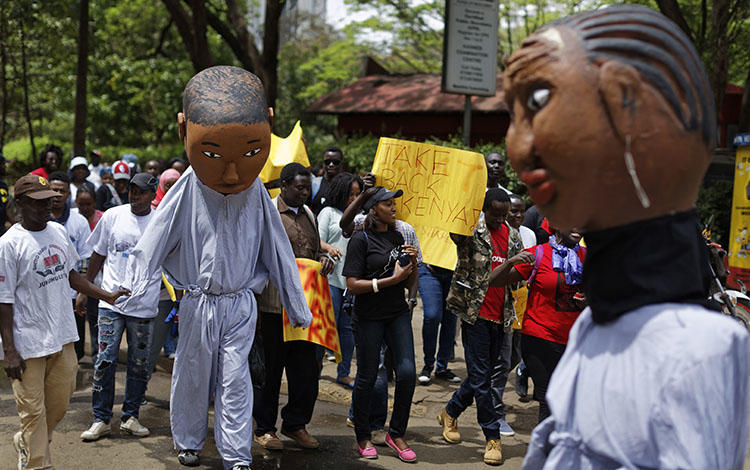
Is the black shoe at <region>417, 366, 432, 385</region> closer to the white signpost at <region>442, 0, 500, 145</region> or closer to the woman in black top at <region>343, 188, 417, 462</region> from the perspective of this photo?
the woman in black top at <region>343, 188, 417, 462</region>

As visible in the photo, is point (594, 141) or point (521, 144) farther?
point (521, 144)

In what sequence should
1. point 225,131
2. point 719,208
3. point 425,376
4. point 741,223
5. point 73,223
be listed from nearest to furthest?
point 225,131 < point 73,223 < point 425,376 < point 741,223 < point 719,208

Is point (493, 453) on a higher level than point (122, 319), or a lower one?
lower

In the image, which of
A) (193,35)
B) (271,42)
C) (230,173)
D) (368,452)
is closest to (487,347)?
(368,452)

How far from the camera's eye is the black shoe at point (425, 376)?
7473 millimetres

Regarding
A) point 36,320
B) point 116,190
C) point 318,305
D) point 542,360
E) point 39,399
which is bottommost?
point 39,399

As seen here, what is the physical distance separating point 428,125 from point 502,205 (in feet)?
51.3

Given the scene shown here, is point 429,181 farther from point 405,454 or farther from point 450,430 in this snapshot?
point 405,454

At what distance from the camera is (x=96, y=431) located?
5500mm

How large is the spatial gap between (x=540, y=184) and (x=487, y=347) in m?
3.57

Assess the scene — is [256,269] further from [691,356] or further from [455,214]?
A: [691,356]

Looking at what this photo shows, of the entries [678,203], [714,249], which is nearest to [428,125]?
[714,249]

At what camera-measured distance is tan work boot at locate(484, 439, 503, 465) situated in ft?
18.2

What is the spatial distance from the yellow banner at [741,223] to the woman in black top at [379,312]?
6794mm
